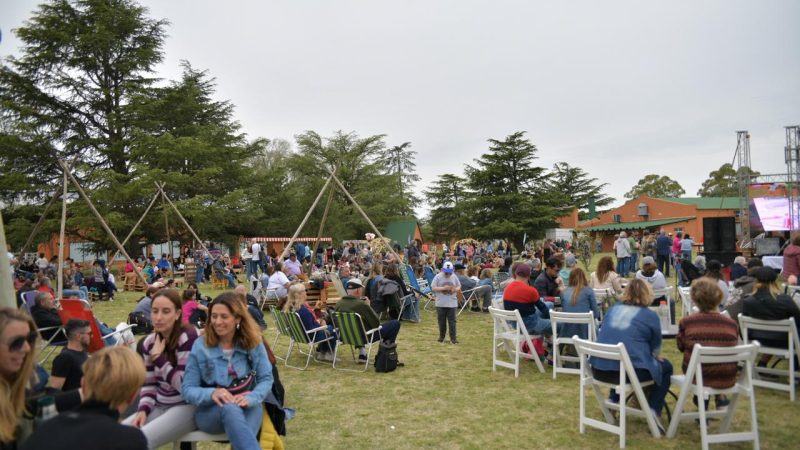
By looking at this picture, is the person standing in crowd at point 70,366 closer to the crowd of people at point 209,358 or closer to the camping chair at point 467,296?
the crowd of people at point 209,358

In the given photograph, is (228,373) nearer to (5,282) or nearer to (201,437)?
(201,437)

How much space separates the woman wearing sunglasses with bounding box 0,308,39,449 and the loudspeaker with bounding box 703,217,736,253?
16934 millimetres

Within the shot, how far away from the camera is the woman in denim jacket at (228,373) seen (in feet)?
11.4

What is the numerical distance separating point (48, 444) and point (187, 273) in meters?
20.4

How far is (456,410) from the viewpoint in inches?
229

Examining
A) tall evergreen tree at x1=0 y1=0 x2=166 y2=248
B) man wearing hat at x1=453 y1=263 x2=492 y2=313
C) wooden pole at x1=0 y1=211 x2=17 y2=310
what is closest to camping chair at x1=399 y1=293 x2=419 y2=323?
man wearing hat at x1=453 y1=263 x2=492 y2=313

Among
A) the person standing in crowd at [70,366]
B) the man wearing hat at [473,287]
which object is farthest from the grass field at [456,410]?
the man wearing hat at [473,287]

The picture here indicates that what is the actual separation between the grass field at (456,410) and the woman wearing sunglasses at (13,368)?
288cm

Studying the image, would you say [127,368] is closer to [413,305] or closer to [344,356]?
[344,356]

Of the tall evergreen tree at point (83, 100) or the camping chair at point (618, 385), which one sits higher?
the tall evergreen tree at point (83, 100)

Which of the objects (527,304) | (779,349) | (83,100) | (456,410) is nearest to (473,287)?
(527,304)

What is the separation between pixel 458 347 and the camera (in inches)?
361

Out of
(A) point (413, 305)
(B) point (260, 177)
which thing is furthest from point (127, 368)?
(B) point (260, 177)

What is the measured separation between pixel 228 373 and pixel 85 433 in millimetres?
1583
